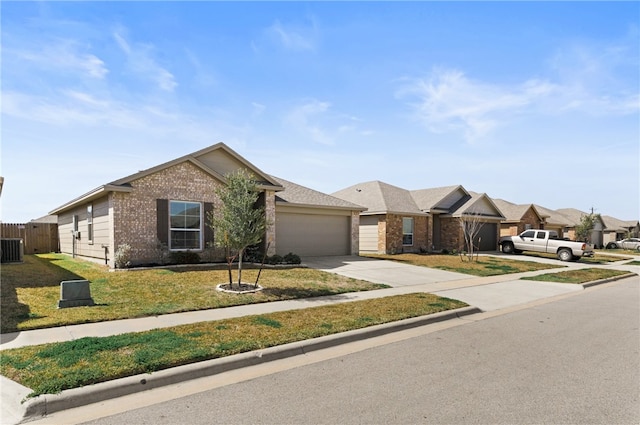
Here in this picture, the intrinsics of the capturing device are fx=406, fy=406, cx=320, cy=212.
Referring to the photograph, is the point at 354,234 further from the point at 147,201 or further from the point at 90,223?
the point at 90,223

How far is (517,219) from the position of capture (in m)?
33.8

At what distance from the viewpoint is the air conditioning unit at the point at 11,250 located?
1706 centimetres

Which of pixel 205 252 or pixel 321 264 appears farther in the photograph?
pixel 321 264

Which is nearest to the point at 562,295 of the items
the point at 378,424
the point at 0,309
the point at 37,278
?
the point at 378,424

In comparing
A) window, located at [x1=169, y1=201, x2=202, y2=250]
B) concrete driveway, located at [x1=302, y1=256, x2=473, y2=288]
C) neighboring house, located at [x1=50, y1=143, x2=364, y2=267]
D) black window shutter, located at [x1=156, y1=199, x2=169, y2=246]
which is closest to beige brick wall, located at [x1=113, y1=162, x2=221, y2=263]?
neighboring house, located at [x1=50, y1=143, x2=364, y2=267]

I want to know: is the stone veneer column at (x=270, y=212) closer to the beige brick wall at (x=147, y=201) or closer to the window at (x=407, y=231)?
Answer: the beige brick wall at (x=147, y=201)

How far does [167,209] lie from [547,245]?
24.0 metres

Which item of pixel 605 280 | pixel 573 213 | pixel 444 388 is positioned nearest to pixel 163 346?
pixel 444 388

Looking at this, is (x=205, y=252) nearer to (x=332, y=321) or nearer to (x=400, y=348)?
(x=332, y=321)

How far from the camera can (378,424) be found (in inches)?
155

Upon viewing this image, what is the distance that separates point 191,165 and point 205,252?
11.3 feet

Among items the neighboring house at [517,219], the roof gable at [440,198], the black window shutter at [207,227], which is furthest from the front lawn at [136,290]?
the neighboring house at [517,219]

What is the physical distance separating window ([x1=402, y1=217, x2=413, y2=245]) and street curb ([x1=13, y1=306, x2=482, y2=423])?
784 inches

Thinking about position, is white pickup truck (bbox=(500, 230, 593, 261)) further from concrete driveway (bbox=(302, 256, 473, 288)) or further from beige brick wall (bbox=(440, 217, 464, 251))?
concrete driveway (bbox=(302, 256, 473, 288))
